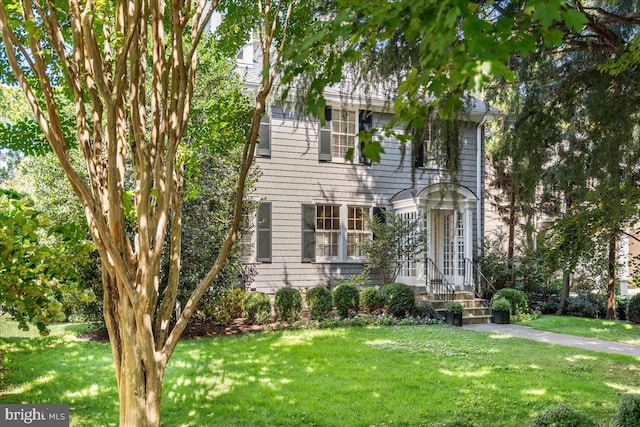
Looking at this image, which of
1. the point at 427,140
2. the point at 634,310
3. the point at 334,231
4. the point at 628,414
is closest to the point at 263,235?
the point at 334,231

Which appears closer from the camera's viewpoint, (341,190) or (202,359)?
(202,359)

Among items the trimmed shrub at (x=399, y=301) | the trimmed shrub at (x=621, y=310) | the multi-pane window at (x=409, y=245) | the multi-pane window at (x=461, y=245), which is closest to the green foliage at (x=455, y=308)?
the trimmed shrub at (x=399, y=301)

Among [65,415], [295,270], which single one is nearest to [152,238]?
[65,415]

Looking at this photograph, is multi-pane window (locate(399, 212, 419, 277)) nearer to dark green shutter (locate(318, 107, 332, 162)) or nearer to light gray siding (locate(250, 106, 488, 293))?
light gray siding (locate(250, 106, 488, 293))

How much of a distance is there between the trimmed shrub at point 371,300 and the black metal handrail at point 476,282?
3.04 m

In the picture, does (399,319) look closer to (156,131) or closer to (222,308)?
(222,308)

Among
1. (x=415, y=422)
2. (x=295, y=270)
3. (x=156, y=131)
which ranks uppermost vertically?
(x=156, y=131)

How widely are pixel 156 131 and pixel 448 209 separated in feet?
39.9

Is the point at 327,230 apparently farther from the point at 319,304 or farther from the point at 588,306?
the point at 588,306

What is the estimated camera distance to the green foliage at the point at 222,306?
31.9ft

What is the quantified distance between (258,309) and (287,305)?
59 centimetres

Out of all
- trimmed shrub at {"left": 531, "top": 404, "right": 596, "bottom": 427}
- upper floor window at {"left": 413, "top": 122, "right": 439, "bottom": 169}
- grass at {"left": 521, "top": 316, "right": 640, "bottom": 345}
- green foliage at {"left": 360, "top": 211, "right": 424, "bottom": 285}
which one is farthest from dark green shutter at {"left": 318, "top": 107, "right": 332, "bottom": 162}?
trimmed shrub at {"left": 531, "top": 404, "right": 596, "bottom": 427}

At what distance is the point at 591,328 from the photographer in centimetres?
1141

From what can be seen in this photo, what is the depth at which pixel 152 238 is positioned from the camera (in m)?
3.20
